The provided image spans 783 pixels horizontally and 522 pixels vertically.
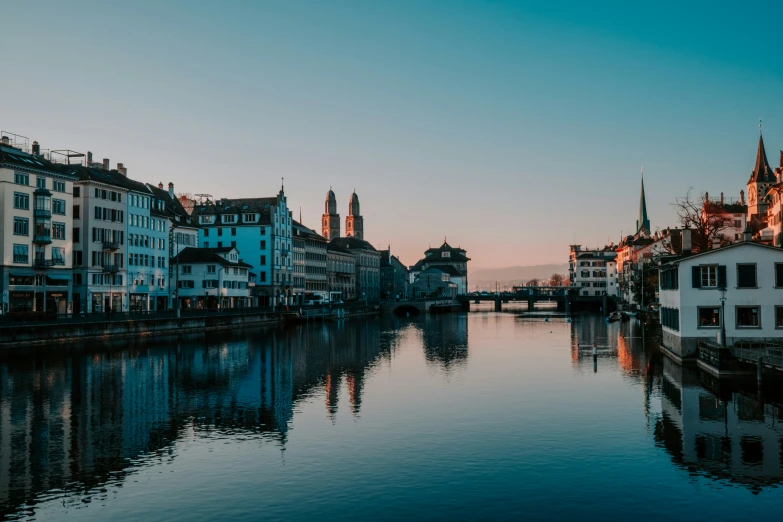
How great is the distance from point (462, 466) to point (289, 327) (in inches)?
3942

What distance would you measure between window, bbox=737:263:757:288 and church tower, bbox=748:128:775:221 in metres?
104

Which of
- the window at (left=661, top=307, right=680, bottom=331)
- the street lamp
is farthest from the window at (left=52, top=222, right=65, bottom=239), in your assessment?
the street lamp

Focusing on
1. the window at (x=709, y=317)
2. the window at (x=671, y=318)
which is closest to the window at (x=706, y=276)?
the window at (x=709, y=317)

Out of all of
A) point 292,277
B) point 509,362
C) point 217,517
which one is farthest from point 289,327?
point 217,517

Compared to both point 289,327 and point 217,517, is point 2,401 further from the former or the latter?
point 289,327

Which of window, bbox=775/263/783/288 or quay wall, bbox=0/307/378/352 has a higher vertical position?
window, bbox=775/263/783/288

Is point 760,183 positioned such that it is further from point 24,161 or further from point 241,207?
point 24,161

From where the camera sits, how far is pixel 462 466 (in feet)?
103

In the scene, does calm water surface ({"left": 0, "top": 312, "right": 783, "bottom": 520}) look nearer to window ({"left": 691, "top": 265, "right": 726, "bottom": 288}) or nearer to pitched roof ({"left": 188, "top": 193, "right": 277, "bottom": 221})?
window ({"left": 691, "top": 265, "right": 726, "bottom": 288})

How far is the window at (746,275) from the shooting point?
190 ft

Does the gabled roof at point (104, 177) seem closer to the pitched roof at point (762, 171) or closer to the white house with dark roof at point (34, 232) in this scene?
the white house with dark roof at point (34, 232)

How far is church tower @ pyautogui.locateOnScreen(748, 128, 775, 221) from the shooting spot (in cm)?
15499

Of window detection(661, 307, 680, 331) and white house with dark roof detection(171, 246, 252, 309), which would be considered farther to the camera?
white house with dark roof detection(171, 246, 252, 309)

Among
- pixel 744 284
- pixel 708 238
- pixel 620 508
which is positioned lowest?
pixel 620 508
